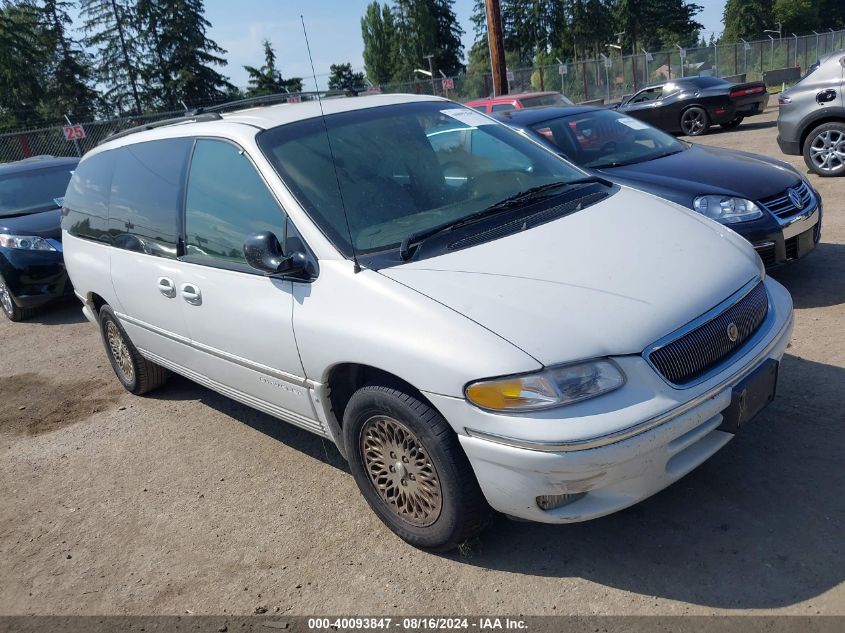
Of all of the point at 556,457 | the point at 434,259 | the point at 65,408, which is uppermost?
the point at 434,259

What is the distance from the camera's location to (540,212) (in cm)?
354

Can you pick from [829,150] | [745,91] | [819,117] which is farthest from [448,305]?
[745,91]

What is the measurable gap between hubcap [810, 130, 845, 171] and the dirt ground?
4.96 m

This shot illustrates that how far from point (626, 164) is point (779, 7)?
3442 inches

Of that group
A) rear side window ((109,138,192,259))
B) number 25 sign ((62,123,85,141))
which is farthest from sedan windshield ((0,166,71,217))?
number 25 sign ((62,123,85,141))

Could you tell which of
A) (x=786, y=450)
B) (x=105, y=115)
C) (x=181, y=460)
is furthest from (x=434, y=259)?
(x=105, y=115)

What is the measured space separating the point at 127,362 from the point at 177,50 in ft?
173

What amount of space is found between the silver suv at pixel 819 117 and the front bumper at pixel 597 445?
7546 millimetres

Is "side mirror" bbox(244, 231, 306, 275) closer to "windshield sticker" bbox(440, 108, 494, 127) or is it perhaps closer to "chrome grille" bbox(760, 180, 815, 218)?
"windshield sticker" bbox(440, 108, 494, 127)

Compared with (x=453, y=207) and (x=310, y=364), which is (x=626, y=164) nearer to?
(x=453, y=207)

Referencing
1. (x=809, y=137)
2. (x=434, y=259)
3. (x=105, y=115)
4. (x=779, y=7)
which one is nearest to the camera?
(x=434, y=259)

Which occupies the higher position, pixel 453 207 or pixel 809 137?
pixel 453 207

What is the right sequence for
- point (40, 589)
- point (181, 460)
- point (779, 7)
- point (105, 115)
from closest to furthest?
point (40, 589)
point (181, 460)
point (105, 115)
point (779, 7)

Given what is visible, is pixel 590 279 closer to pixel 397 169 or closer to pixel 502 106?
pixel 397 169
